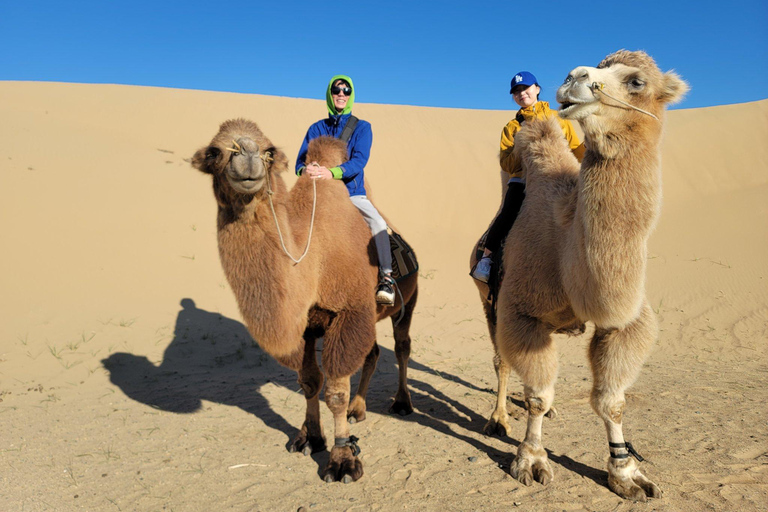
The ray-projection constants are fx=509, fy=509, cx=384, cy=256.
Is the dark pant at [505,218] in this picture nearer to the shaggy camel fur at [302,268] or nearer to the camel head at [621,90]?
the shaggy camel fur at [302,268]

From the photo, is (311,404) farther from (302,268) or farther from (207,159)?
(207,159)

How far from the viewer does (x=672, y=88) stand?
2609 mm

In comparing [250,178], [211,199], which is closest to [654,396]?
[250,178]

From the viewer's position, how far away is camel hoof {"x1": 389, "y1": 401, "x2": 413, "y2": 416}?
497cm

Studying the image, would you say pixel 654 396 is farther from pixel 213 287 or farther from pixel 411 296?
pixel 213 287

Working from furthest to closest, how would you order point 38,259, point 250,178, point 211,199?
point 211,199
point 38,259
point 250,178

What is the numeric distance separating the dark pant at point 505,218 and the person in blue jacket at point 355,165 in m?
0.85

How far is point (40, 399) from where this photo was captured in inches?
209

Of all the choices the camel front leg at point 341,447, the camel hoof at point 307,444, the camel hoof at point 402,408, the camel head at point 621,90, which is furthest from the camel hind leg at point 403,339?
the camel head at point 621,90

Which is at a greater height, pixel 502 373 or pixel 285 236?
pixel 285 236

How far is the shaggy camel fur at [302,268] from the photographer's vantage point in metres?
3.07

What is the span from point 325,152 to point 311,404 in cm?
207

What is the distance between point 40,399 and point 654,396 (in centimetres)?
626

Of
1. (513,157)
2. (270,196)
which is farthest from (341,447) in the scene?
(513,157)
